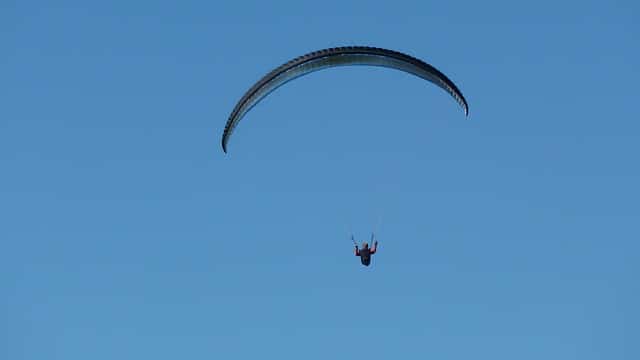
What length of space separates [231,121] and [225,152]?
1876mm

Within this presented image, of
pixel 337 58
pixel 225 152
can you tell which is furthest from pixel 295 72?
pixel 225 152

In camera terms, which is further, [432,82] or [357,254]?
[357,254]

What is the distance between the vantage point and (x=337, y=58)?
55.4m

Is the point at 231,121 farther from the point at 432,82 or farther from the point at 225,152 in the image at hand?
the point at 432,82

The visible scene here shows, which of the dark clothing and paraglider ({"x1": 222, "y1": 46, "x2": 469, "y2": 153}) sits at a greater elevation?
paraglider ({"x1": 222, "y1": 46, "x2": 469, "y2": 153})

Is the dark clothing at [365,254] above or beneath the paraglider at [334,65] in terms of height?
beneath

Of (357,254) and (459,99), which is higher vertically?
(459,99)

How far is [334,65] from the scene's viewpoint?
184 feet

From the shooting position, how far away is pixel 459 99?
184 ft

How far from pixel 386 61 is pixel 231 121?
30.5 ft

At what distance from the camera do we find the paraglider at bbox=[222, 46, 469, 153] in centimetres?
5500

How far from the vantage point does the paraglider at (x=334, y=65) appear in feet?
180

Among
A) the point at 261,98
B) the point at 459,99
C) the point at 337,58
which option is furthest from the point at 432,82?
the point at 261,98

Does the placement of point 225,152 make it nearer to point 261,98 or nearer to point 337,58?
point 261,98
